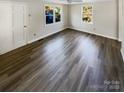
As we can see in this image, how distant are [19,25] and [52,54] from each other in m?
2.28


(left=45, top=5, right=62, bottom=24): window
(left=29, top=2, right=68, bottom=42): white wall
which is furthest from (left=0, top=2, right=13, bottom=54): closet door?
(left=45, top=5, right=62, bottom=24): window

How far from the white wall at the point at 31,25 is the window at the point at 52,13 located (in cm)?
35

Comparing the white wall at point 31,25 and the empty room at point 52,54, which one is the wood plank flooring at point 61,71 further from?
the white wall at point 31,25

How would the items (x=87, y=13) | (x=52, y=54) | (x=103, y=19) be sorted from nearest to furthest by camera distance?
(x=52, y=54), (x=103, y=19), (x=87, y=13)

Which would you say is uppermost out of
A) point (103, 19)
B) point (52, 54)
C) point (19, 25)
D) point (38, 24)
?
point (103, 19)

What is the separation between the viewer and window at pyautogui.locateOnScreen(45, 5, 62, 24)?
897 cm

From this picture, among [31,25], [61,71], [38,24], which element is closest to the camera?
[61,71]

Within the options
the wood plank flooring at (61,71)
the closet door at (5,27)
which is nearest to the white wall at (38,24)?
the closet door at (5,27)

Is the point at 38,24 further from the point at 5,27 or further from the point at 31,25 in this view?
the point at 5,27

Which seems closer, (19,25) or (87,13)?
(19,25)

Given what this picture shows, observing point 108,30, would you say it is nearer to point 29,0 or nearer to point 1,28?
point 29,0

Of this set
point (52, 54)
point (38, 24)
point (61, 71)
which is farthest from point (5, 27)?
point (61, 71)

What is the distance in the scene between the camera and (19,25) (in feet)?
20.5

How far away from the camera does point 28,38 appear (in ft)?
22.8
